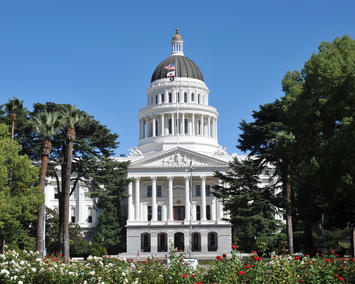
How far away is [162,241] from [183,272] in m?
63.0

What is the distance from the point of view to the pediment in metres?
77.9

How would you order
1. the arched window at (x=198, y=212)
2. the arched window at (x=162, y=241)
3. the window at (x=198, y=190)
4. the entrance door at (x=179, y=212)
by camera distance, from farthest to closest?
the window at (x=198, y=190)
the entrance door at (x=179, y=212)
the arched window at (x=198, y=212)
the arched window at (x=162, y=241)

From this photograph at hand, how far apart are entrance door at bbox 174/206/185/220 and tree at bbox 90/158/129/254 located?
9.15 meters

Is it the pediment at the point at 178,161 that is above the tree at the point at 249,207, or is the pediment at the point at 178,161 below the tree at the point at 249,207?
above

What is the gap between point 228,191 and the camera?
55125mm

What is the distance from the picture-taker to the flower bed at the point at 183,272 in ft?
54.3

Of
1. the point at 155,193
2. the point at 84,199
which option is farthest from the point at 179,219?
the point at 84,199

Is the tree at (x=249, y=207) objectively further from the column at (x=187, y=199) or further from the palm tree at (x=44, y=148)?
the column at (x=187, y=199)

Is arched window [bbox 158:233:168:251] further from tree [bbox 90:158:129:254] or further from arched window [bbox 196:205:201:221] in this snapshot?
tree [bbox 90:158:129:254]

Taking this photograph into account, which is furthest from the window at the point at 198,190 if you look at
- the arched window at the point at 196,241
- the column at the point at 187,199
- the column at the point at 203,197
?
the arched window at the point at 196,241

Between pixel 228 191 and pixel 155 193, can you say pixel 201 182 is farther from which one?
pixel 228 191

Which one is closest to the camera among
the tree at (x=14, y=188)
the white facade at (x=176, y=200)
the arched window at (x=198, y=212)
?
the tree at (x=14, y=188)

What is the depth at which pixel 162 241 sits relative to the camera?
3108 inches

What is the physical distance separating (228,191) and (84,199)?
38443 millimetres
